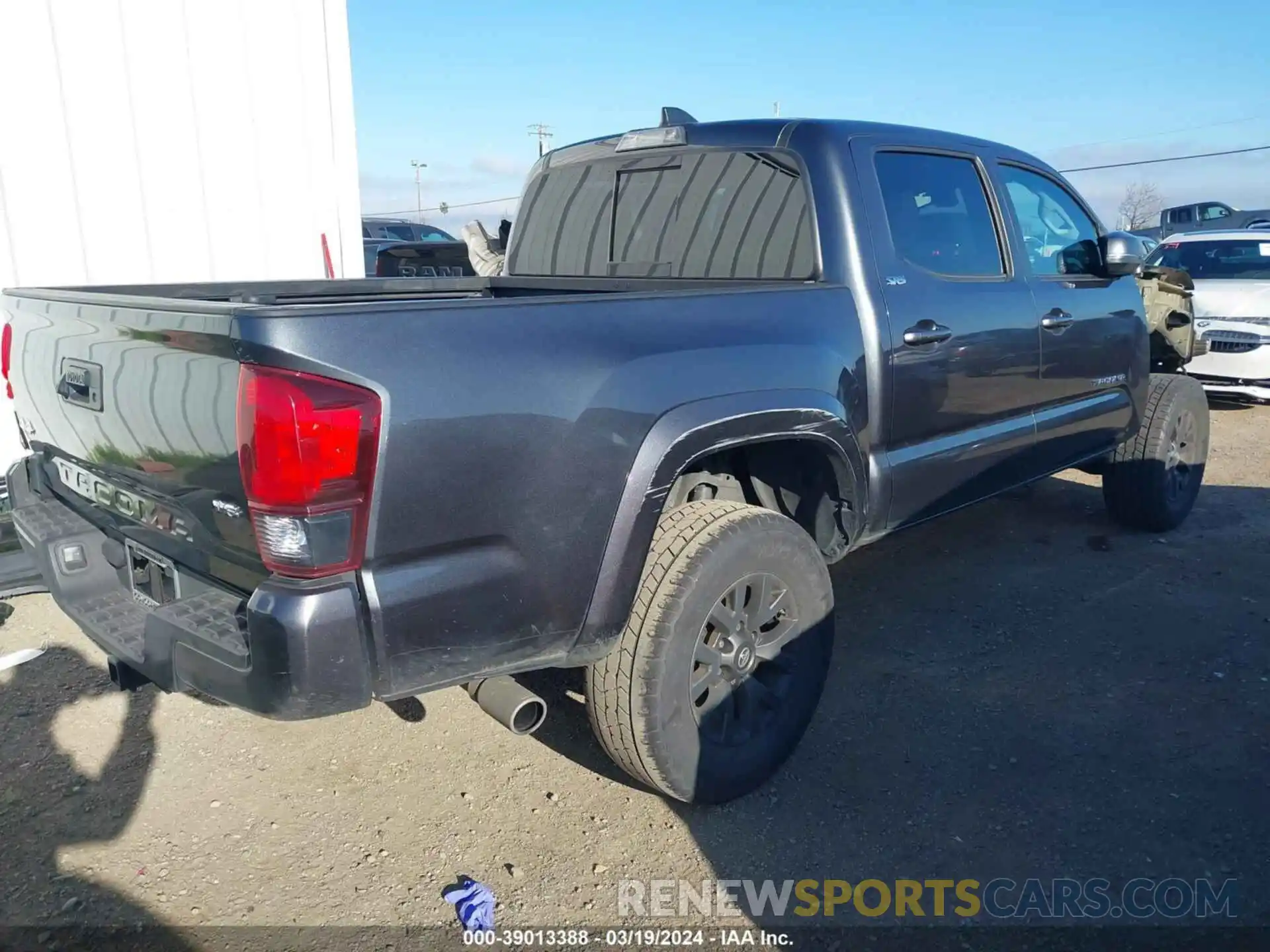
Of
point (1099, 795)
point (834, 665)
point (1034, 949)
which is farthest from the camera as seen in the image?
point (834, 665)

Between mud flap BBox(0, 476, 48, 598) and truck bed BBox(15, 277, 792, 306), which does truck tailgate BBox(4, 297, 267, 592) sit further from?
mud flap BBox(0, 476, 48, 598)

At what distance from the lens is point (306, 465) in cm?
187

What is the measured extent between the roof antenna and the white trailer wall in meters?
3.16

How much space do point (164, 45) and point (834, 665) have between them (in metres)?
4.80

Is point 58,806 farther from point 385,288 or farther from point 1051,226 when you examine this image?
point 1051,226

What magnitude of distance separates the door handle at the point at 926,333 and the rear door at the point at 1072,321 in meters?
0.73

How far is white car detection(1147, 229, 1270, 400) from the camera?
821 cm

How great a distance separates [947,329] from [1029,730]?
141 centimetres

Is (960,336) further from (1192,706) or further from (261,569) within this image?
(261,569)

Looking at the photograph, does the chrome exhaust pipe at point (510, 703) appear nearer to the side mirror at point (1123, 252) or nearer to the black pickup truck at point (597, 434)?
the black pickup truck at point (597, 434)

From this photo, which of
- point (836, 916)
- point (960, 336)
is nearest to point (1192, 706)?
point (960, 336)

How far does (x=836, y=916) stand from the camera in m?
2.42

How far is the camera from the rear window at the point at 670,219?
3.26 m

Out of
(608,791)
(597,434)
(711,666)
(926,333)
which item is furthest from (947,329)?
(608,791)
